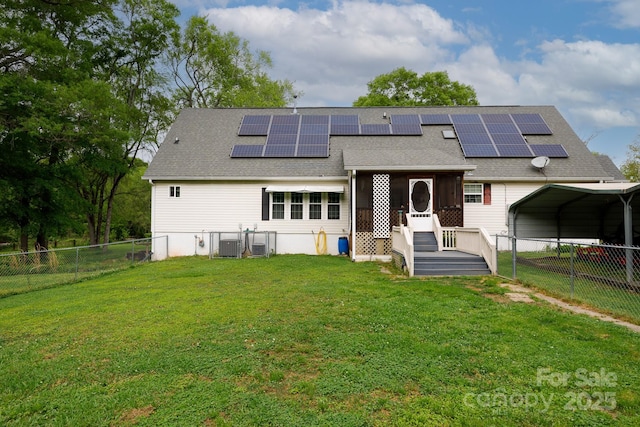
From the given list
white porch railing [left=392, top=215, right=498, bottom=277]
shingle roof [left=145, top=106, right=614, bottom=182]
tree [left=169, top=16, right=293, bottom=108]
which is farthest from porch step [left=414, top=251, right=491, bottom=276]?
tree [left=169, top=16, right=293, bottom=108]

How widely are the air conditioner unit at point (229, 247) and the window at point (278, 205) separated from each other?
82.0 inches

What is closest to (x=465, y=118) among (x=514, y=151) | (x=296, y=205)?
(x=514, y=151)

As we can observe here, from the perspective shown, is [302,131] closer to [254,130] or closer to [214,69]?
[254,130]

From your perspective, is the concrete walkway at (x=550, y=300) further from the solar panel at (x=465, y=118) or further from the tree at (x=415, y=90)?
the tree at (x=415, y=90)

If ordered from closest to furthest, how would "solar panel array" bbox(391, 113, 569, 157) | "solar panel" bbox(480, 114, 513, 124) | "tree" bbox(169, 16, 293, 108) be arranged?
"solar panel array" bbox(391, 113, 569, 157), "solar panel" bbox(480, 114, 513, 124), "tree" bbox(169, 16, 293, 108)

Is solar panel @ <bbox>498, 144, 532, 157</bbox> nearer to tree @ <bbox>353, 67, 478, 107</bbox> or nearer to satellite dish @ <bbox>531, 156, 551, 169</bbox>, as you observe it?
satellite dish @ <bbox>531, 156, 551, 169</bbox>

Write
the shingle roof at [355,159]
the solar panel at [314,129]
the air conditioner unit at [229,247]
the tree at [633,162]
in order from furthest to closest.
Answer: the tree at [633,162]
the solar panel at [314,129]
the air conditioner unit at [229,247]
the shingle roof at [355,159]

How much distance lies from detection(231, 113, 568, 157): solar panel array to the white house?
66 mm

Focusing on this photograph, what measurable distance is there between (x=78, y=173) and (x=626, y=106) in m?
39.4

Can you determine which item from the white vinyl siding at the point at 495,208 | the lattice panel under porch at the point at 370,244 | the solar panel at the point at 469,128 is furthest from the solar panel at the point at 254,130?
the white vinyl siding at the point at 495,208

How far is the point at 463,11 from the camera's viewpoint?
17.2m

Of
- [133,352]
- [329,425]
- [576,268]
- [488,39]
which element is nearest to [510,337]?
[329,425]

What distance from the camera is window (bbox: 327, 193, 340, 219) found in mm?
15344

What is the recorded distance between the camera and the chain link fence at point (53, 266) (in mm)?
9500
